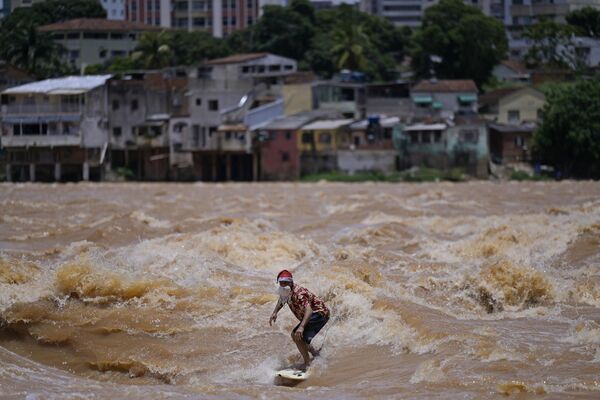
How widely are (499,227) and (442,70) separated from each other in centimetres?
5422

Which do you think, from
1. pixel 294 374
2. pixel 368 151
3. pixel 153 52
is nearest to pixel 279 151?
pixel 368 151

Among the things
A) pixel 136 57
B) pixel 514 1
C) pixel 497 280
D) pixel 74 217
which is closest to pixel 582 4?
pixel 514 1

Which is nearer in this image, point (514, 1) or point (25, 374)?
point (25, 374)

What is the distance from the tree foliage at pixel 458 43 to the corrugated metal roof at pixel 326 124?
1251cm

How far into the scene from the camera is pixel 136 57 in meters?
81.3

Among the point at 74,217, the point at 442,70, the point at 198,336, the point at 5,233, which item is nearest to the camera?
the point at 198,336

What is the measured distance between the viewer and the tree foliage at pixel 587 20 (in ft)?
282

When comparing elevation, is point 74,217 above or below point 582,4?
below

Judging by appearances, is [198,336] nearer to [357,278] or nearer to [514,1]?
[357,278]

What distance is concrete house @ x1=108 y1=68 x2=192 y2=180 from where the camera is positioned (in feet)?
228

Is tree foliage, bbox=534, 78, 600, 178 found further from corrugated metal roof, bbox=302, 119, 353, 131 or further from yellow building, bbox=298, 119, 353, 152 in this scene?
corrugated metal roof, bbox=302, 119, 353, 131

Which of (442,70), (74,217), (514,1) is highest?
(514,1)

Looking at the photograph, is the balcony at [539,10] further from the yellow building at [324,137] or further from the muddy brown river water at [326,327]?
the muddy brown river water at [326,327]

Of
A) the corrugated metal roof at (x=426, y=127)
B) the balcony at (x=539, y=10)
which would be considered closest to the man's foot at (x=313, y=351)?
the corrugated metal roof at (x=426, y=127)
